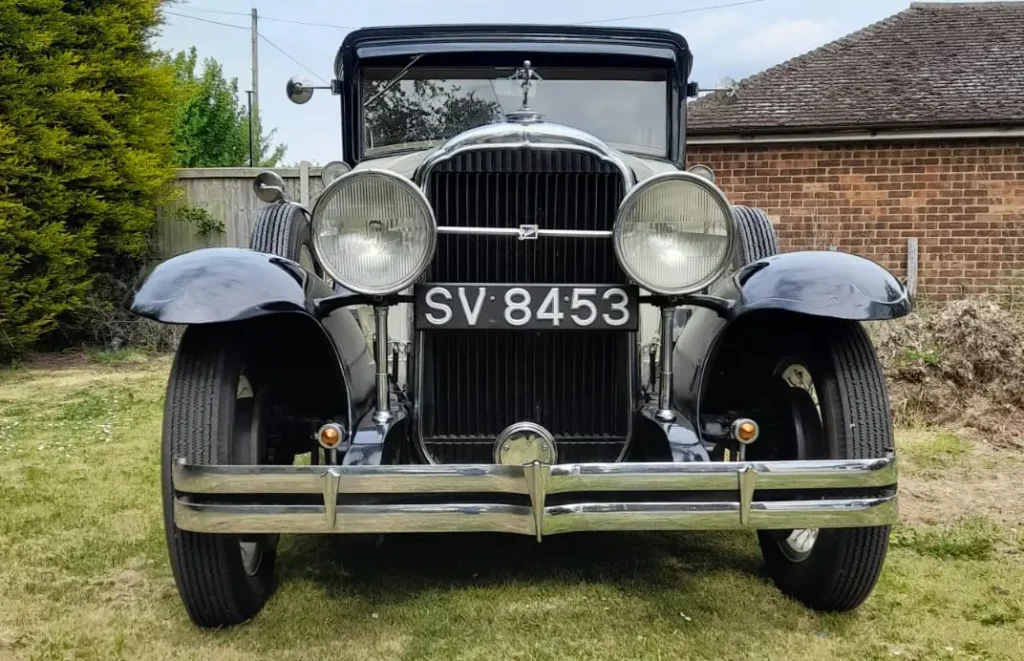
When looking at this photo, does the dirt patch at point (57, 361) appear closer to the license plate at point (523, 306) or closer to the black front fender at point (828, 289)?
the license plate at point (523, 306)

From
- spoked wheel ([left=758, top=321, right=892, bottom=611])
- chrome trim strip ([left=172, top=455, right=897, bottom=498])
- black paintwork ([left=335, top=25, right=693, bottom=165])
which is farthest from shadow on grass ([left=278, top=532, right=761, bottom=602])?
black paintwork ([left=335, top=25, right=693, bottom=165])

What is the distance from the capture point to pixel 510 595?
9.11ft

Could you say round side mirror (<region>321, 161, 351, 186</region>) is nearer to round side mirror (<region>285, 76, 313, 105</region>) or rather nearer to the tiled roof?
round side mirror (<region>285, 76, 313, 105</region>)

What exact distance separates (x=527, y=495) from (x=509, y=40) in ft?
6.83

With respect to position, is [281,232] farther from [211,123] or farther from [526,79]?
[211,123]

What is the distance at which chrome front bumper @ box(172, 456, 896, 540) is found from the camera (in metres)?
2.16

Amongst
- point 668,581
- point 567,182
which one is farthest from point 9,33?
point 668,581

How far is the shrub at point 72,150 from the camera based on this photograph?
776 centimetres

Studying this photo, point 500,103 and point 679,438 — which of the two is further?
point 500,103

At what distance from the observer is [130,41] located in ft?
28.4

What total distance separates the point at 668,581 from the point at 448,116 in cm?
204

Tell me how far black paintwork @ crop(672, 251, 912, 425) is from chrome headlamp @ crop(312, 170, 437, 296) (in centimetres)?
96

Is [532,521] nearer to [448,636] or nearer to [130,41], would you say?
[448,636]

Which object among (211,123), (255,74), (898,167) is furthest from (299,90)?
(255,74)
